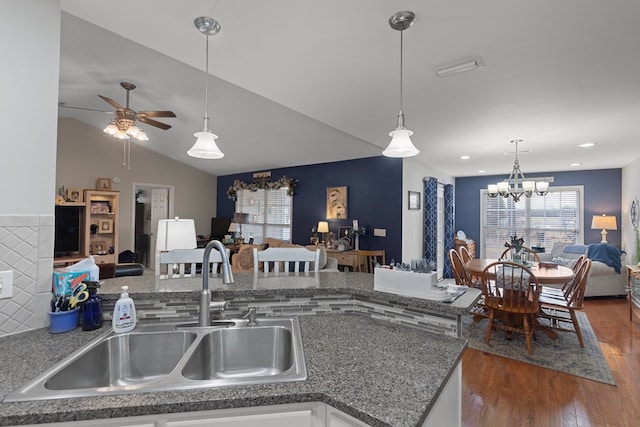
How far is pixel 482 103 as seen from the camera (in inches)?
113

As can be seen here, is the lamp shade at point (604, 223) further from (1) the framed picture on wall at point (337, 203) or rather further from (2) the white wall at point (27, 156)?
(2) the white wall at point (27, 156)

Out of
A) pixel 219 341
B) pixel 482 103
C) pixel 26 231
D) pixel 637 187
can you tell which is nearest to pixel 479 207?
pixel 637 187

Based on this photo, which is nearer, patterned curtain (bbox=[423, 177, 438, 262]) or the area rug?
the area rug

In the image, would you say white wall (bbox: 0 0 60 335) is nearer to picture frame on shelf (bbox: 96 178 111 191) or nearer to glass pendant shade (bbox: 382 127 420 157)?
glass pendant shade (bbox: 382 127 420 157)

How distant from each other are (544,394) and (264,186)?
5992mm

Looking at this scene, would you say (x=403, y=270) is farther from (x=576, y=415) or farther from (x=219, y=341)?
(x=576, y=415)

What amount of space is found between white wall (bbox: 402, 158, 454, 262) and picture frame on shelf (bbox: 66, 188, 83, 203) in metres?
6.22

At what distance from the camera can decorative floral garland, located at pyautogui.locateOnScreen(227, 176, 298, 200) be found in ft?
21.5

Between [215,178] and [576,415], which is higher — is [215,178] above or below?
above

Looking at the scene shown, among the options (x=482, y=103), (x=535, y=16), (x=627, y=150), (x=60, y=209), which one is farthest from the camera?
(x=60, y=209)

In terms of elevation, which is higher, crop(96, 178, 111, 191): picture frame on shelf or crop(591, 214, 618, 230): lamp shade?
crop(96, 178, 111, 191): picture frame on shelf

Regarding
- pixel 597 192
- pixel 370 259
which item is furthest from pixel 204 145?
pixel 597 192

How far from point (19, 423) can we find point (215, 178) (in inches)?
322

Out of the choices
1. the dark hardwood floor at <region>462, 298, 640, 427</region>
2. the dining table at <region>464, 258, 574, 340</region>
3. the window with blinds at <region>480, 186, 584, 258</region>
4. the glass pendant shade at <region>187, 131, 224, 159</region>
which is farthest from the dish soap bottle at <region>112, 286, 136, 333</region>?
the window with blinds at <region>480, 186, 584, 258</region>
